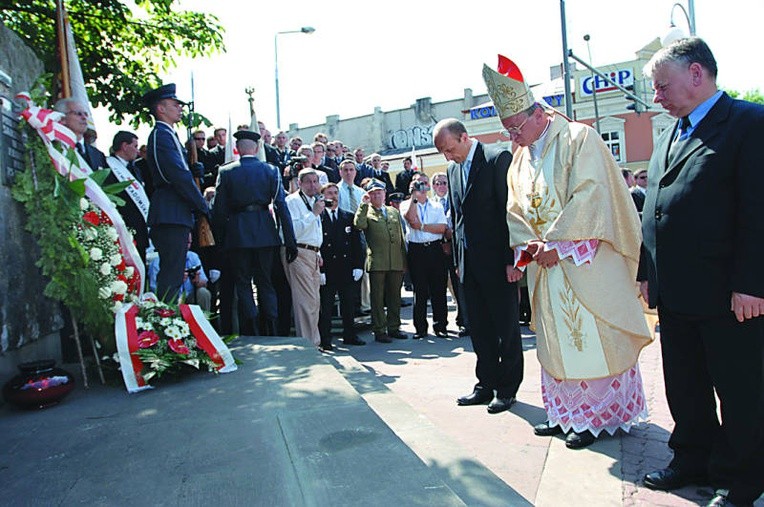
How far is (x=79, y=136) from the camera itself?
5.24 metres

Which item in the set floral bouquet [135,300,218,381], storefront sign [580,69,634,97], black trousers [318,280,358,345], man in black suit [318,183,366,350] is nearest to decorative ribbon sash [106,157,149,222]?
floral bouquet [135,300,218,381]

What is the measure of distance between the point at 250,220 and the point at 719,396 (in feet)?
15.0

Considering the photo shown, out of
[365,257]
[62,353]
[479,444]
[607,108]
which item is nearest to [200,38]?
[365,257]

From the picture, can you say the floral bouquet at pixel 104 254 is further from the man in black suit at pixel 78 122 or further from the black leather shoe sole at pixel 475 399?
the black leather shoe sole at pixel 475 399

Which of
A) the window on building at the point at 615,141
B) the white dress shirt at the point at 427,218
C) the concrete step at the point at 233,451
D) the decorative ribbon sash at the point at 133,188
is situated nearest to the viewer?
the concrete step at the point at 233,451

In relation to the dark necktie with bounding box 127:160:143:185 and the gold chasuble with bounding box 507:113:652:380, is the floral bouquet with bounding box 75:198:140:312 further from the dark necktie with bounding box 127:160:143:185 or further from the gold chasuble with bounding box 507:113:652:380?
the gold chasuble with bounding box 507:113:652:380

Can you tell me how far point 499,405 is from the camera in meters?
4.36

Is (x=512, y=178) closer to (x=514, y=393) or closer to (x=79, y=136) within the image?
(x=514, y=393)

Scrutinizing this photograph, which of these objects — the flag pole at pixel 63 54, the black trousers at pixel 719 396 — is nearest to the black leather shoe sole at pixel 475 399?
the black trousers at pixel 719 396

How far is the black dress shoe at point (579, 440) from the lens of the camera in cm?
355

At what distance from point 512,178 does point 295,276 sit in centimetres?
343

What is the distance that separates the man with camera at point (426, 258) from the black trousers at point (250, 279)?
2478mm

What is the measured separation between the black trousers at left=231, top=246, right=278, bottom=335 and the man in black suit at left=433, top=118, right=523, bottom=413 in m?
2.50

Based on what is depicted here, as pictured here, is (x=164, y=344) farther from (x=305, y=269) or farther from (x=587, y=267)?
(x=587, y=267)
